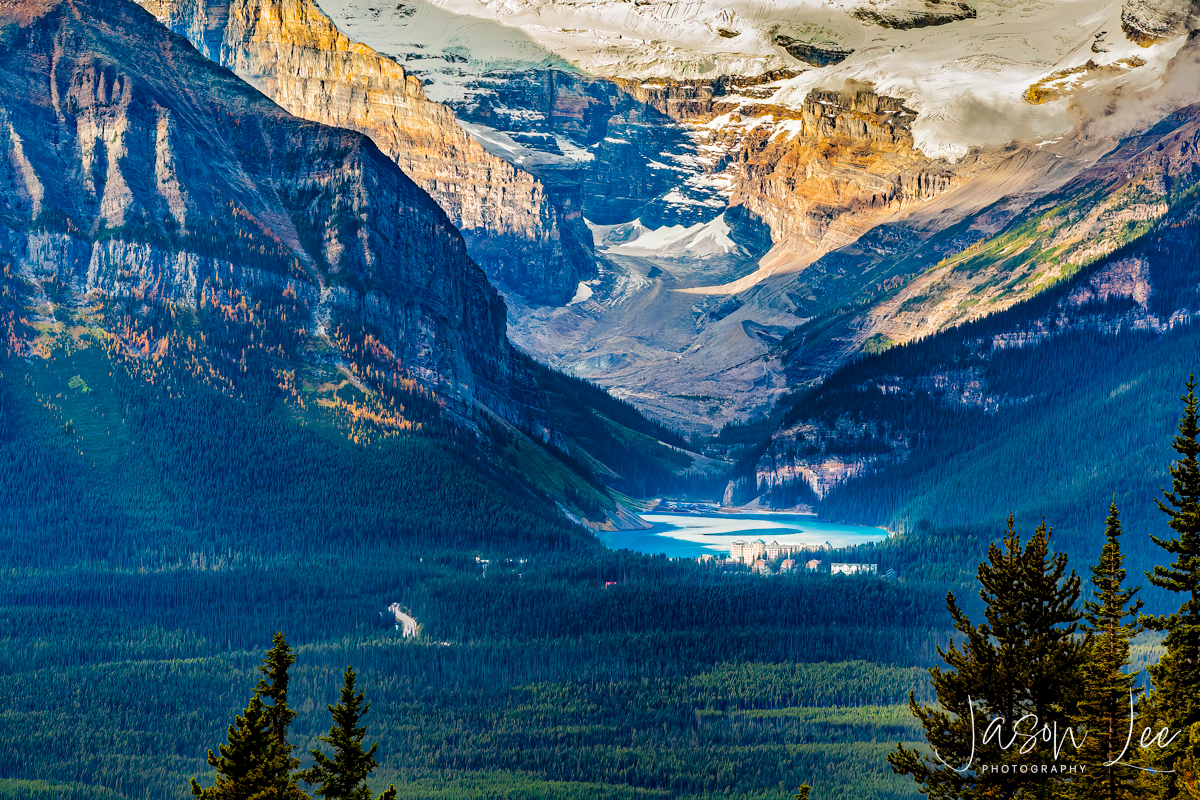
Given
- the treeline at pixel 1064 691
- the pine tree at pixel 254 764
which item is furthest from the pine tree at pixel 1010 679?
the pine tree at pixel 254 764

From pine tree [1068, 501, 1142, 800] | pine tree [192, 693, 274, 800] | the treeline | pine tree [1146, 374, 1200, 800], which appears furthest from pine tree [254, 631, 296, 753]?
pine tree [1146, 374, 1200, 800]

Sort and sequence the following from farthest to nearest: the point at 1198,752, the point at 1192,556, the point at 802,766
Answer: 1. the point at 802,766
2. the point at 1192,556
3. the point at 1198,752

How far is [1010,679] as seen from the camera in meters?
60.2

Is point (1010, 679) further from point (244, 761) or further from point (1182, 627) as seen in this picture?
point (244, 761)

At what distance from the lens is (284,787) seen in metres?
60.5

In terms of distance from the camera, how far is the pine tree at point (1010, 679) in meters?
59.8

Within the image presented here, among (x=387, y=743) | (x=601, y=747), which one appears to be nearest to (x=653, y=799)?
(x=601, y=747)

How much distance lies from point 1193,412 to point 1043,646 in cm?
1038

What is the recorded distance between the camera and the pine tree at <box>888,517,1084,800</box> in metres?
59.8

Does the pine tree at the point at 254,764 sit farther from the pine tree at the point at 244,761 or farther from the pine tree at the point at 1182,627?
the pine tree at the point at 1182,627

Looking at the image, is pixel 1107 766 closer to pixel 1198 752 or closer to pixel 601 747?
pixel 1198 752

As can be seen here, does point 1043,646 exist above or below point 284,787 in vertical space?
above

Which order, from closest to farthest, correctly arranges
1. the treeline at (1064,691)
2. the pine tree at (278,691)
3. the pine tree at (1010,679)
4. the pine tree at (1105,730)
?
the pine tree at (1105,730)
the treeline at (1064,691)
the pine tree at (1010,679)
the pine tree at (278,691)

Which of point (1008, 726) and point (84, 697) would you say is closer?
point (1008, 726)
